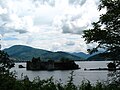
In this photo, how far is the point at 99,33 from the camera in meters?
17.2

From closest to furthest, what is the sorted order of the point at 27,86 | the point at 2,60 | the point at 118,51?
the point at 27,86 → the point at 2,60 → the point at 118,51

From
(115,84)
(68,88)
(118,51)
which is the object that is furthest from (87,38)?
(68,88)

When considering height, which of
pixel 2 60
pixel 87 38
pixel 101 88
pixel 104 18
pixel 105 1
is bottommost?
pixel 101 88

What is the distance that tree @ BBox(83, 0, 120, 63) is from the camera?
55.3 ft

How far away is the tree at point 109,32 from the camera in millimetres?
16844

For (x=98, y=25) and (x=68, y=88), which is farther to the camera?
(x=98, y=25)

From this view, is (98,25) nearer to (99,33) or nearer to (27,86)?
(99,33)

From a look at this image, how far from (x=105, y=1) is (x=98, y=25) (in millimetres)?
1563

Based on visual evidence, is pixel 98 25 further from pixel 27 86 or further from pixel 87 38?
pixel 27 86

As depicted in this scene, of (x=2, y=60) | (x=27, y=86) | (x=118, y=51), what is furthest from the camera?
(x=118, y=51)

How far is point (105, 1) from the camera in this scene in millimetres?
17938

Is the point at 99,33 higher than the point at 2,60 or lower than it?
higher

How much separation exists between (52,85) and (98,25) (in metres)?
5.61

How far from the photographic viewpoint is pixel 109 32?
673 inches
